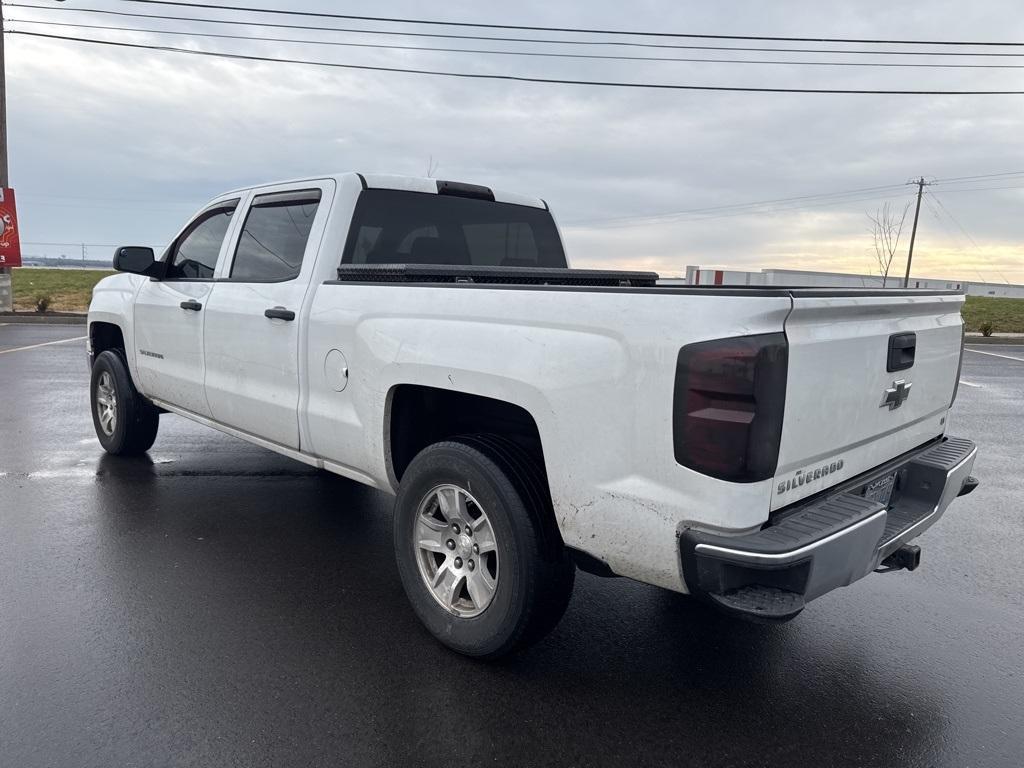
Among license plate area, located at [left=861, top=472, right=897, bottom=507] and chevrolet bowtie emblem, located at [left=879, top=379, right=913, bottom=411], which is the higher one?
chevrolet bowtie emblem, located at [left=879, top=379, right=913, bottom=411]

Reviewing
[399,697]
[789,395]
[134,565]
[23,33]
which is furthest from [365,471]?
[23,33]

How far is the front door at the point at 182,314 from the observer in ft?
16.0

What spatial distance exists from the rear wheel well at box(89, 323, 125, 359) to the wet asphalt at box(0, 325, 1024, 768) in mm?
1774

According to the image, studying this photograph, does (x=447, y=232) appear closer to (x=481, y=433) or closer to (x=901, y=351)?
(x=481, y=433)

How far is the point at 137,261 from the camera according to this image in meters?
5.16

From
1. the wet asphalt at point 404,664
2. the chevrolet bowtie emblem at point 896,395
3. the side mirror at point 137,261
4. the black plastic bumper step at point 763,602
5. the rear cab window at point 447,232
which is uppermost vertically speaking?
the rear cab window at point 447,232

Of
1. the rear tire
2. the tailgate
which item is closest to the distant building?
the tailgate

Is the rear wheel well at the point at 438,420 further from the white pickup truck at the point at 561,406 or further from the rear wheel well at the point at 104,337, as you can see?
the rear wheel well at the point at 104,337

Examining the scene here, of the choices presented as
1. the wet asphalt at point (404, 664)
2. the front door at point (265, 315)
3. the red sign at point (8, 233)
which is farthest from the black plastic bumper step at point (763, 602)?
the red sign at point (8, 233)

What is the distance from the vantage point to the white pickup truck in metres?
2.33

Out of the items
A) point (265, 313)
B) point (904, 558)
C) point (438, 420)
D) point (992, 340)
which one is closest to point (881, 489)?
point (904, 558)

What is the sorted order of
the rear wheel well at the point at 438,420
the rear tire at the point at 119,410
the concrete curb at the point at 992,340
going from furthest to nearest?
1. the concrete curb at the point at 992,340
2. the rear tire at the point at 119,410
3. the rear wheel well at the point at 438,420

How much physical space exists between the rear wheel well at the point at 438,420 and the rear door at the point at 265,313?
28.8 inches

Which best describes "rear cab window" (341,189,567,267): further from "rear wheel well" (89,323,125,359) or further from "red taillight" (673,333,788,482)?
"rear wheel well" (89,323,125,359)
